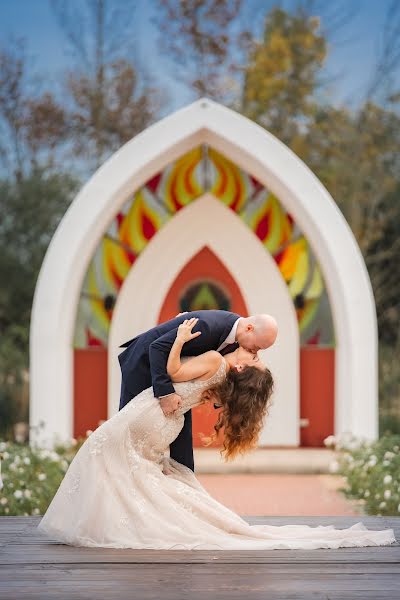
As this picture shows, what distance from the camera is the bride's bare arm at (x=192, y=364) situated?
14.8 feet

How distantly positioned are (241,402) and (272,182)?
4763mm

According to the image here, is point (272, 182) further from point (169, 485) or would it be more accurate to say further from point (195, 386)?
point (169, 485)

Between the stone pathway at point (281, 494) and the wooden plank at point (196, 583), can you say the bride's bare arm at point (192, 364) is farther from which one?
the stone pathway at point (281, 494)

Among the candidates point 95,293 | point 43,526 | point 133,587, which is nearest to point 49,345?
point 95,293

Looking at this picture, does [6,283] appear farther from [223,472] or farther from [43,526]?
[43,526]

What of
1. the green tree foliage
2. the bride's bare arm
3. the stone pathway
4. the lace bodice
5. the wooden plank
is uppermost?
the green tree foliage

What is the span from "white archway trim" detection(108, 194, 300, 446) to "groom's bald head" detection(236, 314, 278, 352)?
4.99 meters

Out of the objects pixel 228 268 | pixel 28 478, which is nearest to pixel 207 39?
pixel 228 268

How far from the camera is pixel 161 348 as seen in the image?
4508 millimetres

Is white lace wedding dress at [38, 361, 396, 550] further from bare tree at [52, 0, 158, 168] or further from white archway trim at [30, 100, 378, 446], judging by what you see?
bare tree at [52, 0, 158, 168]

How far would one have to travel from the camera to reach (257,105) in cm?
2000

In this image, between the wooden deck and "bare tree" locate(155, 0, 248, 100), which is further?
"bare tree" locate(155, 0, 248, 100)

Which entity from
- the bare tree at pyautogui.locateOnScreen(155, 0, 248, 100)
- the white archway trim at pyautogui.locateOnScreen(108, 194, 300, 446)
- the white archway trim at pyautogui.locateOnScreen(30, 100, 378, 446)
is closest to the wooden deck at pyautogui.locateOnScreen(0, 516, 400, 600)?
the white archway trim at pyautogui.locateOnScreen(30, 100, 378, 446)

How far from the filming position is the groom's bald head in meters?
4.48
